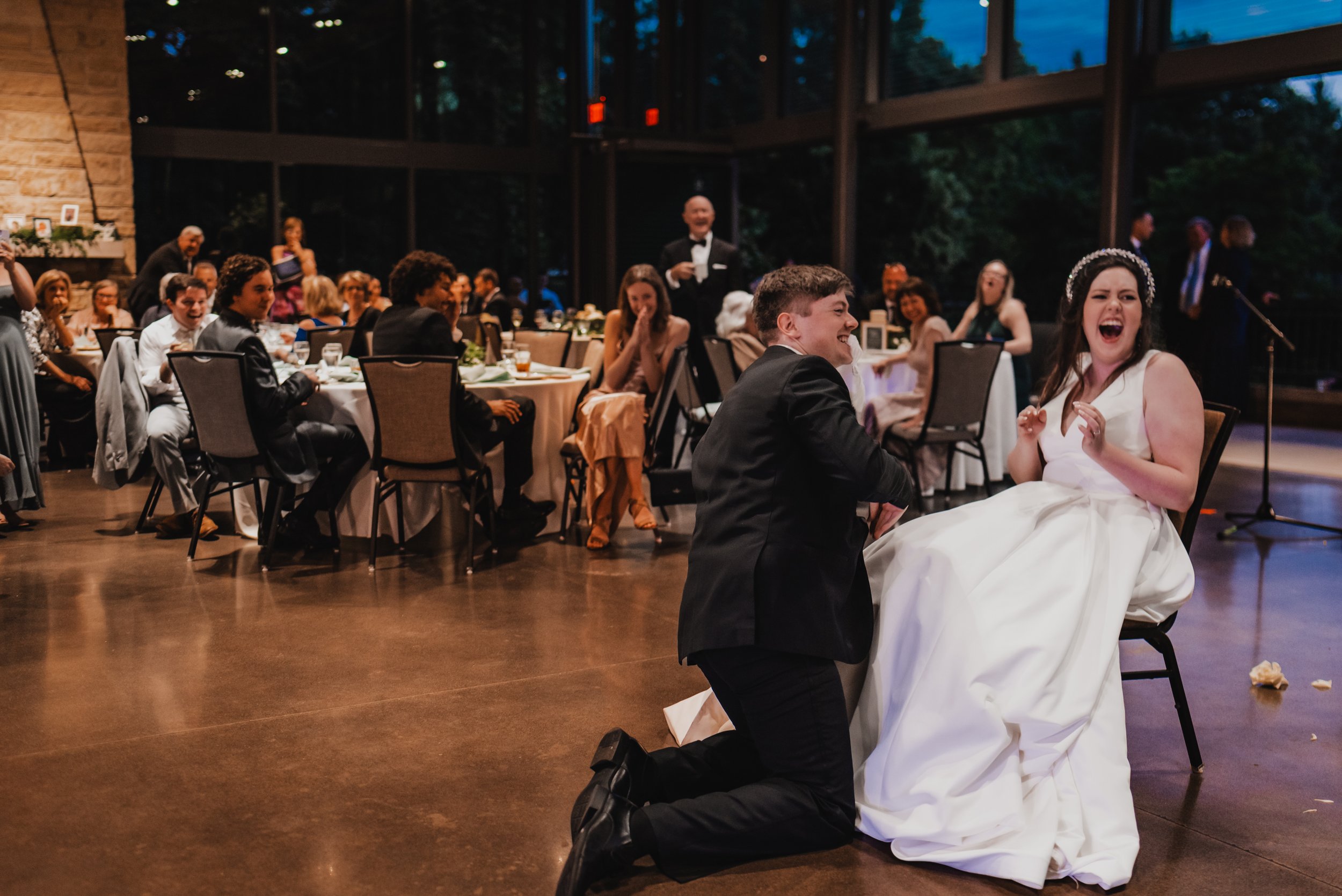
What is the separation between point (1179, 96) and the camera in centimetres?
913

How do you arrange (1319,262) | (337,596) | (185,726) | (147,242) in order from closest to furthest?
(185,726) < (337,596) < (147,242) < (1319,262)

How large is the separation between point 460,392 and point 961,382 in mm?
2796

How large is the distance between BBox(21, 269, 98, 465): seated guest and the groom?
661cm

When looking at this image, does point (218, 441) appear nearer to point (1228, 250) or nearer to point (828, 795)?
point (828, 795)

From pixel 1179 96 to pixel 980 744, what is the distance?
26.8 ft

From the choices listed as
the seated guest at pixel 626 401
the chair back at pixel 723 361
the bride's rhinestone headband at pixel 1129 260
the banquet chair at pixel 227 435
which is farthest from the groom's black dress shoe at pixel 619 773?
the chair back at pixel 723 361

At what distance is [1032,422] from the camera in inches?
119

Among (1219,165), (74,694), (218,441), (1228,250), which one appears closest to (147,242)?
(218,441)

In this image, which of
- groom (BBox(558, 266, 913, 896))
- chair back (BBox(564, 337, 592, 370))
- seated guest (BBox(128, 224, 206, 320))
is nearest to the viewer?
groom (BBox(558, 266, 913, 896))

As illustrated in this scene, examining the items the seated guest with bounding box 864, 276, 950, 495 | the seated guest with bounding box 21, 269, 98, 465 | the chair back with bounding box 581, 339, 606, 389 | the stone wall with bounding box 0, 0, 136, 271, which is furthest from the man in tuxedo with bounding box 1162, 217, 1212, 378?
the stone wall with bounding box 0, 0, 136, 271

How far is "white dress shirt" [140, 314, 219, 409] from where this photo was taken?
599cm

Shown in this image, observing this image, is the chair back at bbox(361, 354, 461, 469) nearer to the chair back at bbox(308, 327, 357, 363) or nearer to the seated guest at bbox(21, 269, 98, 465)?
the chair back at bbox(308, 327, 357, 363)

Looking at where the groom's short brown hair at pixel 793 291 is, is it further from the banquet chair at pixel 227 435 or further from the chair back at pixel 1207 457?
the banquet chair at pixel 227 435

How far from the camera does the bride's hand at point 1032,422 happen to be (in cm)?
302
